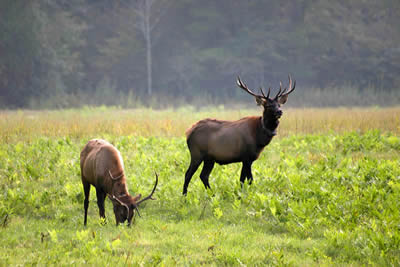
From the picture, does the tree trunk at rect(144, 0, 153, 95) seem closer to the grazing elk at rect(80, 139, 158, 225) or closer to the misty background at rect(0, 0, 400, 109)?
the misty background at rect(0, 0, 400, 109)

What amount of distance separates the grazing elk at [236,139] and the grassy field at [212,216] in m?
0.39

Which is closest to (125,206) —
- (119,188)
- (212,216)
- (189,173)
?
(119,188)

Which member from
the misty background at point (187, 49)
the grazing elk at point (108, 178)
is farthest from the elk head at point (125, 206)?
the misty background at point (187, 49)

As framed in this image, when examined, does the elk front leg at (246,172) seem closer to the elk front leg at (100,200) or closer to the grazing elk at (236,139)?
the grazing elk at (236,139)

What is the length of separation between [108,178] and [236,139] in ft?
8.84

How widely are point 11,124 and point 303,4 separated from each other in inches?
1371

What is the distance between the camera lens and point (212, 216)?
321 inches

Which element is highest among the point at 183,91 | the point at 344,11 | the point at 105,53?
the point at 344,11

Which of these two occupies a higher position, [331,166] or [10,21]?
[10,21]

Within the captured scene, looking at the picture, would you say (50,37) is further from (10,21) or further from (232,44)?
(232,44)

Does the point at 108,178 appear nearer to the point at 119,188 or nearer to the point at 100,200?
the point at 119,188

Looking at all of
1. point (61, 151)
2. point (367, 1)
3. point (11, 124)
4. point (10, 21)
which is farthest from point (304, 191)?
point (367, 1)

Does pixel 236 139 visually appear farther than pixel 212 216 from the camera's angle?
Yes

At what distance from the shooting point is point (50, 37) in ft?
135
